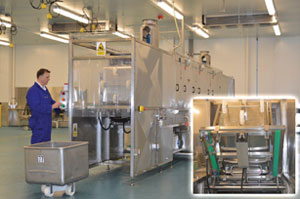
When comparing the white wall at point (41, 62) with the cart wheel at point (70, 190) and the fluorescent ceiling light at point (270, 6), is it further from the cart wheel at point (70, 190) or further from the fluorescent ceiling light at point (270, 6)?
the cart wheel at point (70, 190)

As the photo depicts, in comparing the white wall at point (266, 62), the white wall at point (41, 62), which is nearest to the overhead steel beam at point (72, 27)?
the white wall at point (41, 62)

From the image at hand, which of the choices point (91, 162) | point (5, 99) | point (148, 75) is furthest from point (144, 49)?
point (5, 99)

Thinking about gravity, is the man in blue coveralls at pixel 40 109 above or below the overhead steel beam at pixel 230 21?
below

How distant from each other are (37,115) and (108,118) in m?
1.51

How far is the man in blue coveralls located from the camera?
5047mm

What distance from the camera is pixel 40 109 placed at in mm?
5031

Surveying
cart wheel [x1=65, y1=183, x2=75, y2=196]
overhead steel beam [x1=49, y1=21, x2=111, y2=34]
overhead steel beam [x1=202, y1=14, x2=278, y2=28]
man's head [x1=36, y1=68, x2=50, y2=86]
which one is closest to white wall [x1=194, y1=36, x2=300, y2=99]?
overhead steel beam [x1=202, y1=14, x2=278, y2=28]

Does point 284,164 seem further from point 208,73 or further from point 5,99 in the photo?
point 5,99

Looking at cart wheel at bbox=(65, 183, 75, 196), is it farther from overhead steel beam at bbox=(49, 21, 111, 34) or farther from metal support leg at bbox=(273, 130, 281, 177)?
overhead steel beam at bbox=(49, 21, 111, 34)

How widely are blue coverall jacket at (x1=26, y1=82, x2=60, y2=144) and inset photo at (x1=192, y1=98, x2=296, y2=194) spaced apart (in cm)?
350

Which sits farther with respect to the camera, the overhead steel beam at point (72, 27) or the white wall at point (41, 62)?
the white wall at point (41, 62)

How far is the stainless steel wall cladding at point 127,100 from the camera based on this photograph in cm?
522

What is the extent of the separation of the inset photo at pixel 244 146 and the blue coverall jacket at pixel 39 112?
11.5 feet

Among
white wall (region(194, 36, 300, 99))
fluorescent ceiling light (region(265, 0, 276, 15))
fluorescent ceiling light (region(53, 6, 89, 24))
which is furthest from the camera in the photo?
white wall (region(194, 36, 300, 99))
